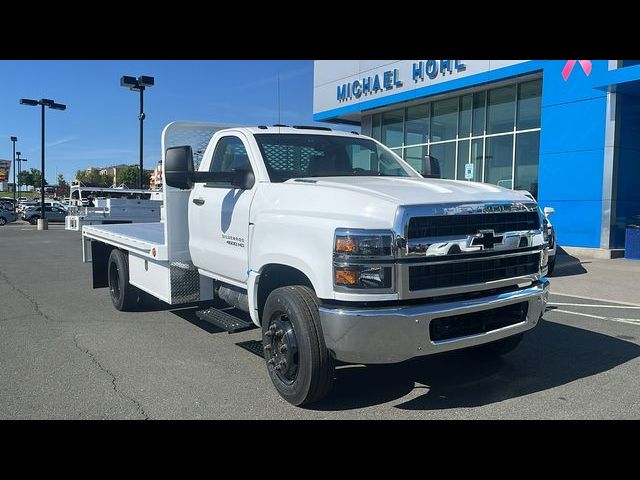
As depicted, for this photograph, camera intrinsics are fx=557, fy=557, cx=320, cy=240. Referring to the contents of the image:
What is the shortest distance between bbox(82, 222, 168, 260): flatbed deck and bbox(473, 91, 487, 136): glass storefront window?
553 inches

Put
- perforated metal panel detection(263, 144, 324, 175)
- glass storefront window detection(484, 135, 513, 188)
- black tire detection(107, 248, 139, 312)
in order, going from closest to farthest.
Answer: perforated metal panel detection(263, 144, 324, 175), black tire detection(107, 248, 139, 312), glass storefront window detection(484, 135, 513, 188)

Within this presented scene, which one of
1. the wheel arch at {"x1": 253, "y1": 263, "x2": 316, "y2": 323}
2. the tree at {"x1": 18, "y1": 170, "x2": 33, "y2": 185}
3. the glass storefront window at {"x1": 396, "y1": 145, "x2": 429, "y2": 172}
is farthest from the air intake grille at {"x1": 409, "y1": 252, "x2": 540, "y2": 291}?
the tree at {"x1": 18, "y1": 170, "x2": 33, "y2": 185}

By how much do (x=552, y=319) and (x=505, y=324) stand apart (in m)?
3.30

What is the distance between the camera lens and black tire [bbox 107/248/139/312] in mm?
7156

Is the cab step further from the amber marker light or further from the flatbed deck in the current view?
the amber marker light

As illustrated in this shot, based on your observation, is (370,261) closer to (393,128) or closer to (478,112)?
(478,112)

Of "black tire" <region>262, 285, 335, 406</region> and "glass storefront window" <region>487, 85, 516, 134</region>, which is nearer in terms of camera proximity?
"black tire" <region>262, 285, 335, 406</region>

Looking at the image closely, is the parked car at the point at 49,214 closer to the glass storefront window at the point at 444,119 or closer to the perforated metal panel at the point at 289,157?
the glass storefront window at the point at 444,119

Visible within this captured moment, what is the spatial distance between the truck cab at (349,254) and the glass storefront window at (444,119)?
1574 cm

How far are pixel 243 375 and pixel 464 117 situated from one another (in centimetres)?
1713

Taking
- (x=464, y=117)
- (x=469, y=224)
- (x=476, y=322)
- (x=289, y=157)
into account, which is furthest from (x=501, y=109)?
(x=476, y=322)
